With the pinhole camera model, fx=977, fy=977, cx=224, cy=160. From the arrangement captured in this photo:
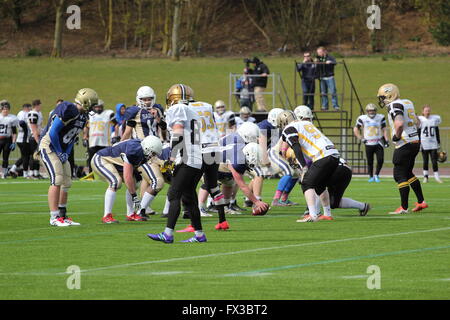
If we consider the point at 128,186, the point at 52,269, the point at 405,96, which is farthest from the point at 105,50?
the point at 52,269

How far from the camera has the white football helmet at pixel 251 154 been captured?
49.0 feet

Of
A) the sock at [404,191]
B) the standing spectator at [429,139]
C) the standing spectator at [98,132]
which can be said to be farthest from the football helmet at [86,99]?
the standing spectator at [429,139]

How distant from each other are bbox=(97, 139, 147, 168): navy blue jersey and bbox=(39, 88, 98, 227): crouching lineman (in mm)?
847

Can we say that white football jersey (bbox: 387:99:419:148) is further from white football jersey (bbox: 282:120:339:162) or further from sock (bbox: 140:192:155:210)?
sock (bbox: 140:192:155:210)

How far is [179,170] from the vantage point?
10.9m

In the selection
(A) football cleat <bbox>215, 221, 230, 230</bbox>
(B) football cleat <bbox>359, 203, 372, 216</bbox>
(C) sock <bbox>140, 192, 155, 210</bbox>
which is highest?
(C) sock <bbox>140, 192, 155, 210</bbox>

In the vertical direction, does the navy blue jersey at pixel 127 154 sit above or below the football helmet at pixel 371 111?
below

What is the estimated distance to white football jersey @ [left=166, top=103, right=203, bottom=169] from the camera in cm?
1076

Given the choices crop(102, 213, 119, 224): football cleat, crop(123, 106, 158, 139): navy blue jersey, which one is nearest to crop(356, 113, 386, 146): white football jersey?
crop(123, 106, 158, 139): navy blue jersey

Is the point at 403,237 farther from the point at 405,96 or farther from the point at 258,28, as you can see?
the point at 258,28

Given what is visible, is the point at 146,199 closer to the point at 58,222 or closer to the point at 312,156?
the point at 58,222

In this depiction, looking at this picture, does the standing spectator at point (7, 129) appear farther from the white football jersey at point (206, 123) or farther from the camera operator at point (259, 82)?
the white football jersey at point (206, 123)

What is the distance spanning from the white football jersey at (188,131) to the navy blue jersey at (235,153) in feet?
12.6
